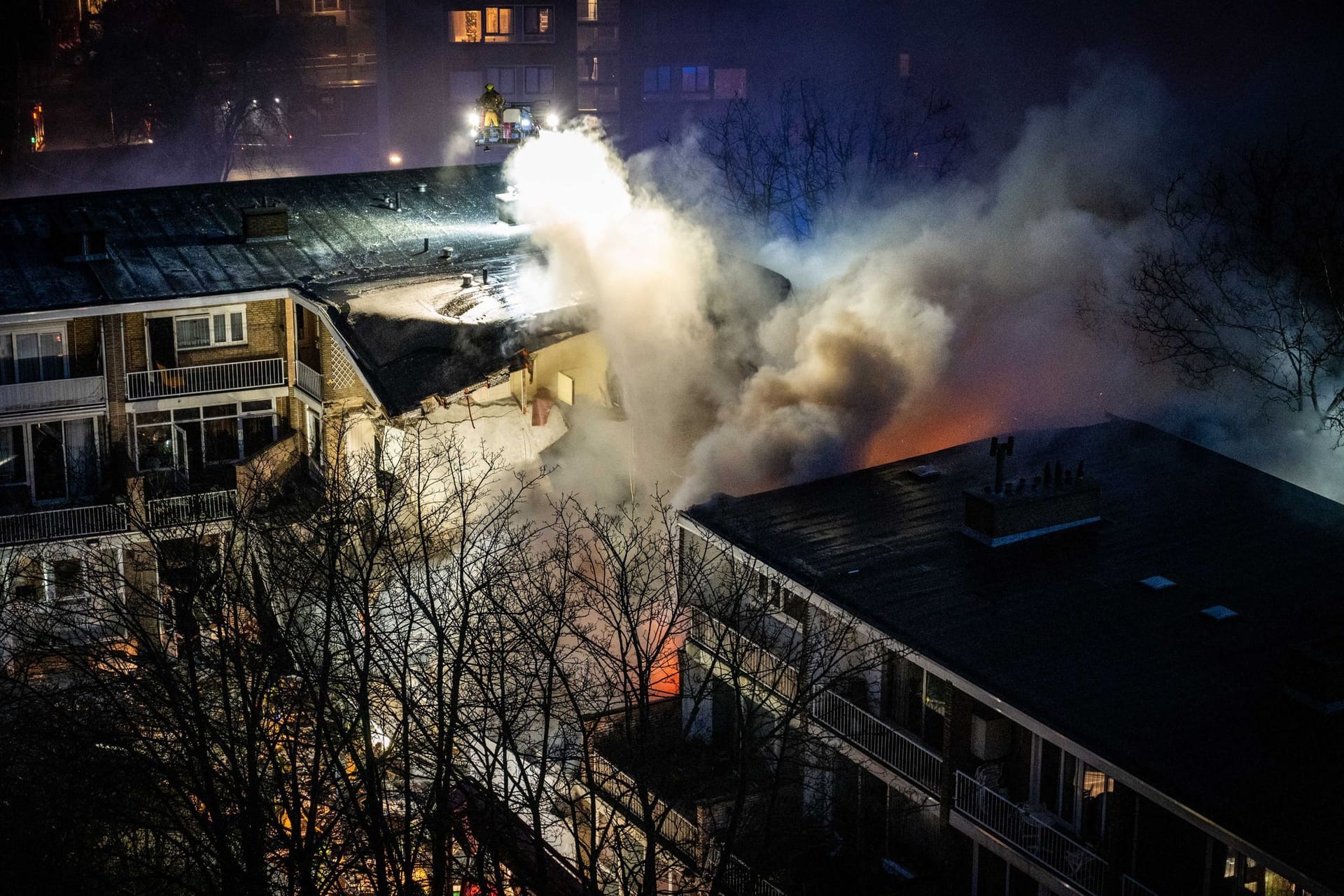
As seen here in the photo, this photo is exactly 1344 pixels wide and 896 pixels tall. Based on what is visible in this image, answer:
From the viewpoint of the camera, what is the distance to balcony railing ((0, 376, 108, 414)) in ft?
104

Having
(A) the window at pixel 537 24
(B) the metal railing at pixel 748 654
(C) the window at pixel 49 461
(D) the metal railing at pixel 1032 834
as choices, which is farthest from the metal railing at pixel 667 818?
(A) the window at pixel 537 24

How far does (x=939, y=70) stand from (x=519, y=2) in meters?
22.3

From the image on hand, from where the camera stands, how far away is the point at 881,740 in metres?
20.6

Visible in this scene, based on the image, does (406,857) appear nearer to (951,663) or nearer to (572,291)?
(951,663)

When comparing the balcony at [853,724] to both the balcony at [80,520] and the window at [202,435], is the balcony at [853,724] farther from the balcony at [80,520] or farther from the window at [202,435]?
the window at [202,435]

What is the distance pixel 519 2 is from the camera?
6919cm

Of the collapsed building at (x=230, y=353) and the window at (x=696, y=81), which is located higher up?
the window at (x=696, y=81)

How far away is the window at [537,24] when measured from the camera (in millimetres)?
69375

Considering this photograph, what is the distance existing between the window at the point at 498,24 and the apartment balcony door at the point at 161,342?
40397 mm

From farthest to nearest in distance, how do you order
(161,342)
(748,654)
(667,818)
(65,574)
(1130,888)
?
1. (161,342)
2. (65,574)
3. (748,654)
4. (667,818)
5. (1130,888)

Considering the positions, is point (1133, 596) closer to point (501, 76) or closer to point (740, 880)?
point (740, 880)

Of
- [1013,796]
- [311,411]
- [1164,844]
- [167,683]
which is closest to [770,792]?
[1013,796]

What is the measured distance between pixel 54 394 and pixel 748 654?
59.4 feet

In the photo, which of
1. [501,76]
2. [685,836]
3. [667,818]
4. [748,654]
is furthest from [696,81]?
[685,836]
